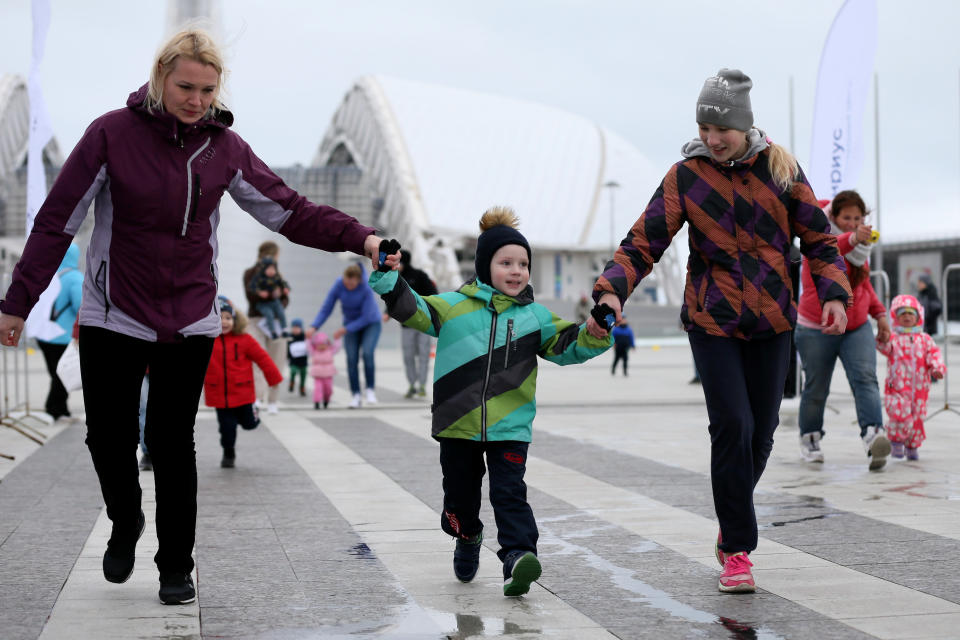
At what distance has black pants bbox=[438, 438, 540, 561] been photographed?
412 centimetres

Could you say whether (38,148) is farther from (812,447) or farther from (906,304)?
(906,304)

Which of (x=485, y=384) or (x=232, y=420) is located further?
(x=232, y=420)

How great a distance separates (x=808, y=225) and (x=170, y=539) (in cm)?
247

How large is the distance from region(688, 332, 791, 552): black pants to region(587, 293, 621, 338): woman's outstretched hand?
17.2 inches

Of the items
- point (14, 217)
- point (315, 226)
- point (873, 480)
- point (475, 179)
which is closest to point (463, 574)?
point (315, 226)

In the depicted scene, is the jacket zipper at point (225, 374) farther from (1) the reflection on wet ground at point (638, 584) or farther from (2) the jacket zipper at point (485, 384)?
(2) the jacket zipper at point (485, 384)

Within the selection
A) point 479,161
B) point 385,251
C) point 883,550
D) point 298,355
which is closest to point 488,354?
point 385,251

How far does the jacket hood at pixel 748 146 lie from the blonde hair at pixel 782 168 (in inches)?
1.9

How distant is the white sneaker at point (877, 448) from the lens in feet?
24.1

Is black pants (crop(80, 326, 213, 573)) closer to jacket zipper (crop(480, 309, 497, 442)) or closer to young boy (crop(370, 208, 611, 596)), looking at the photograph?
young boy (crop(370, 208, 611, 596))

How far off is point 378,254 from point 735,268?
1272 mm

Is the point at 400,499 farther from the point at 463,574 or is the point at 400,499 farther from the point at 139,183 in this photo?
the point at 139,183

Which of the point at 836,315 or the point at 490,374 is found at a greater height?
the point at 836,315

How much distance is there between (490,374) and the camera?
4250 mm
